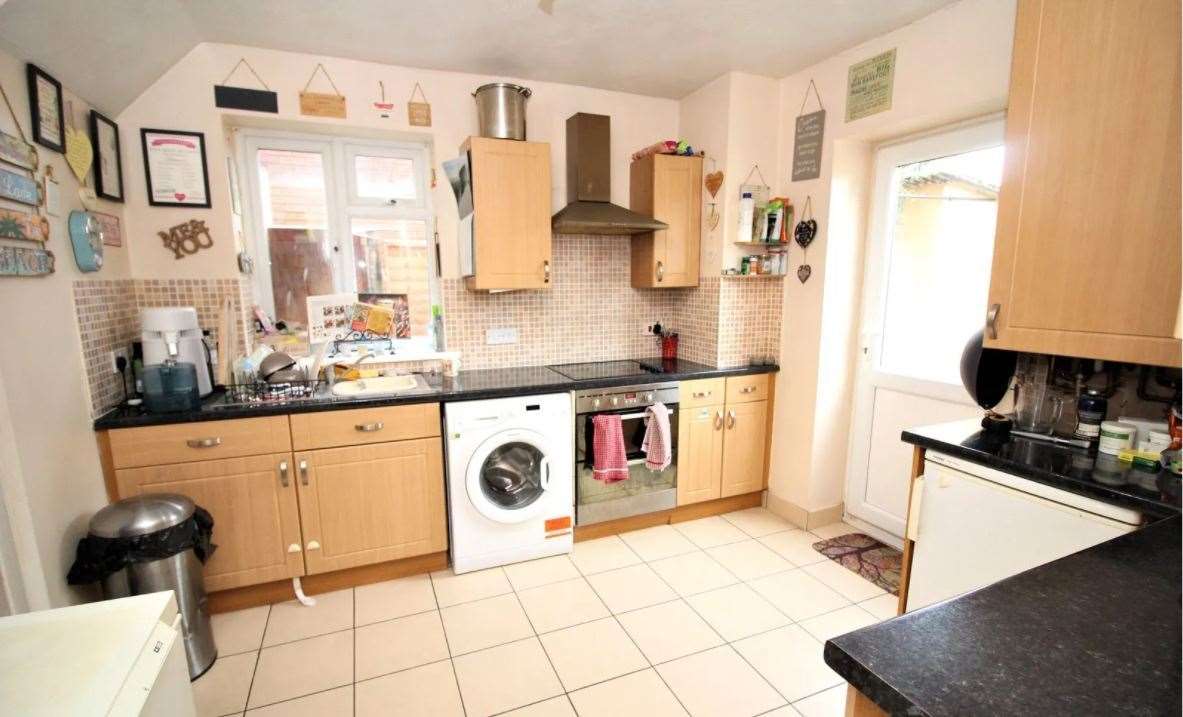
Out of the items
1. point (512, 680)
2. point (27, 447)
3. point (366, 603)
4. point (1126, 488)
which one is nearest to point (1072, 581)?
point (1126, 488)

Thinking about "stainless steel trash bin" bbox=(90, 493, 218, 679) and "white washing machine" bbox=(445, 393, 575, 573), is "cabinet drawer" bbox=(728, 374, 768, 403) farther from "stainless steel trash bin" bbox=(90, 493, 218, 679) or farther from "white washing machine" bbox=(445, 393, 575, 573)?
"stainless steel trash bin" bbox=(90, 493, 218, 679)

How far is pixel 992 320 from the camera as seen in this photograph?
1.61 meters

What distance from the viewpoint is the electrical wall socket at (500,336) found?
2908mm

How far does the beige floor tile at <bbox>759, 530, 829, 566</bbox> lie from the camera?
2.54 meters

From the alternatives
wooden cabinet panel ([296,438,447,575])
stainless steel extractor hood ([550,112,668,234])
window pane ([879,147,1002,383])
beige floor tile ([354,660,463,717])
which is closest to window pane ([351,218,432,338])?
stainless steel extractor hood ([550,112,668,234])

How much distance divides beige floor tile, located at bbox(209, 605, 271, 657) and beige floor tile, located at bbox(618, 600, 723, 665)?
143 cm

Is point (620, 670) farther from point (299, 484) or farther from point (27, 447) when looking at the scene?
point (27, 447)

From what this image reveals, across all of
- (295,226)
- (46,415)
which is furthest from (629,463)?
(46,415)

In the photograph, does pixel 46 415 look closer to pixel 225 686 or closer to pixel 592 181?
pixel 225 686

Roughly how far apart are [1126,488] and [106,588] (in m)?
3.03

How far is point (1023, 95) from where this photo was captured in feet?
4.85

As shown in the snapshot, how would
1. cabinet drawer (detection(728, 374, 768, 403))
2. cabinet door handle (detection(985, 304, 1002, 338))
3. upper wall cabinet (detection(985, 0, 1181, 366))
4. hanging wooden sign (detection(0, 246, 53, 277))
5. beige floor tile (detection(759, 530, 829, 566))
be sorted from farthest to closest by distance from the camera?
cabinet drawer (detection(728, 374, 768, 403))
beige floor tile (detection(759, 530, 829, 566))
cabinet door handle (detection(985, 304, 1002, 338))
hanging wooden sign (detection(0, 246, 53, 277))
upper wall cabinet (detection(985, 0, 1181, 366))

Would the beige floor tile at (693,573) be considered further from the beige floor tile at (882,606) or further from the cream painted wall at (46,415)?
the cream painted wall at (46,415)

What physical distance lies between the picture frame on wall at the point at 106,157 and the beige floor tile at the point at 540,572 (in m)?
2.33
